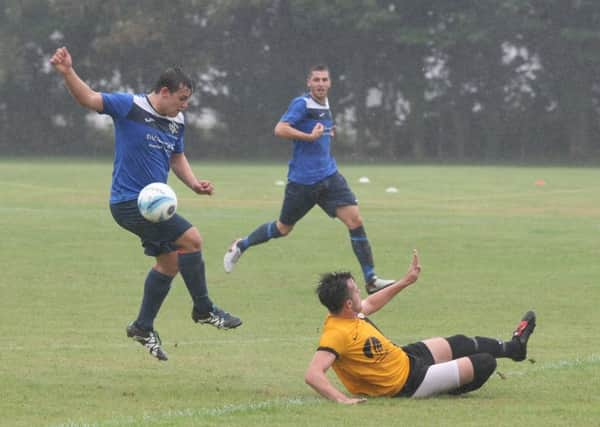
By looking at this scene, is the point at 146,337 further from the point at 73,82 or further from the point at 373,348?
the point at 373,348

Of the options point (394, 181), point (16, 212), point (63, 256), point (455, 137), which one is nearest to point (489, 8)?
point (455, 137)

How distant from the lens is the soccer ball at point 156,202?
9.62 metres

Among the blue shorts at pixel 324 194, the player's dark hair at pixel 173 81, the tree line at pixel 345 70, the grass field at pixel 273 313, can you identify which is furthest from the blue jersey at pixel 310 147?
the tree line at pixel 345 70

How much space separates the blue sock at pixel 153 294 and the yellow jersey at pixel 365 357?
1.81 m

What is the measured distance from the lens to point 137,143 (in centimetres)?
984

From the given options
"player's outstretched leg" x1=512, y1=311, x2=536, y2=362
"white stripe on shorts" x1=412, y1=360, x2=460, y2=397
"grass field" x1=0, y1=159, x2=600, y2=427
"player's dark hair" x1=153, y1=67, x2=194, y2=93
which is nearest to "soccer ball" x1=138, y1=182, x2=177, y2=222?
"player's dark hair" x1=153, y1=67, x2=194, y2=93

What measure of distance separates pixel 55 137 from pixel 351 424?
55505 mm

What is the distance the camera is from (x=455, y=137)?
2352 inches

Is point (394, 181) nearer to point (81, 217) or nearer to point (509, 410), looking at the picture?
point (81, 217)

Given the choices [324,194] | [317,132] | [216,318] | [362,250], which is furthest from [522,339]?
[324,194]

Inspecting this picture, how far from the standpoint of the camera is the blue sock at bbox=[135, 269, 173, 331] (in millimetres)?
10047

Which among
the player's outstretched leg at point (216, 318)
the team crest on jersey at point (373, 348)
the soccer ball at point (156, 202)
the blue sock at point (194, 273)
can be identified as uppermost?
the soccer ball at point (156, 202)

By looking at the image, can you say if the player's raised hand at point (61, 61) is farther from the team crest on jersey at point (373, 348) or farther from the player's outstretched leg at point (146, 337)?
the team crest on jersey at point (373, 348)

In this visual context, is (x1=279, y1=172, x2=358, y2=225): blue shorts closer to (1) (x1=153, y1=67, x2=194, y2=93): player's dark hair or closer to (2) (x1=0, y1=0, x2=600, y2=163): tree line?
(1) (x1=153, y1=67, x2=194, y2=93): player's dark hair
